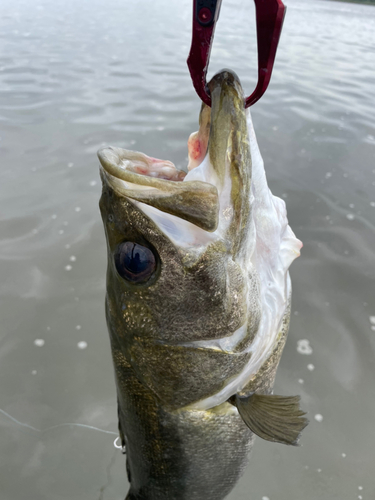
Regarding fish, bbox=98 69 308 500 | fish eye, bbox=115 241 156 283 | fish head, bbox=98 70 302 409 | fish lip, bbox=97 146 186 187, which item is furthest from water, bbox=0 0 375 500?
fish lip, bbox=97 146 186 187

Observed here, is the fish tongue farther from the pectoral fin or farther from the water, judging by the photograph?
the water

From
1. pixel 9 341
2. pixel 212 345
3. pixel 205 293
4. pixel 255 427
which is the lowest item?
pixel 9 341

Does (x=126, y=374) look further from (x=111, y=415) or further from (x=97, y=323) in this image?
(x=97, y=323)

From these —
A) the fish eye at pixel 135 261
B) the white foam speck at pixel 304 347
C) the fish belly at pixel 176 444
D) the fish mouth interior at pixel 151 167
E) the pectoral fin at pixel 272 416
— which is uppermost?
Result: the fish mouth interior at pixel 151 167

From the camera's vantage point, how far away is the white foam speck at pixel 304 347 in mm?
2891

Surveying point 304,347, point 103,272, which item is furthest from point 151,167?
point 103,272

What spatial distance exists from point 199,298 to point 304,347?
2.02m

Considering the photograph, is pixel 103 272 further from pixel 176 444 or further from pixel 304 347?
pixel 176 444

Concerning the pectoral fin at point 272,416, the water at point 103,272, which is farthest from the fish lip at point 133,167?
the water at point 103,272

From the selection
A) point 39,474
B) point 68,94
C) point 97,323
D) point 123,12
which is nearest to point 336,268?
point 97,323

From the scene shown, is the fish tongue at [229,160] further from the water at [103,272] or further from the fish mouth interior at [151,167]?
the water at [103,272]

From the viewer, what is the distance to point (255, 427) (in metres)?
1.36

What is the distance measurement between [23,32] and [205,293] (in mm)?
13839

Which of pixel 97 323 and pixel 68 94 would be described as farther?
pixel 68 94
